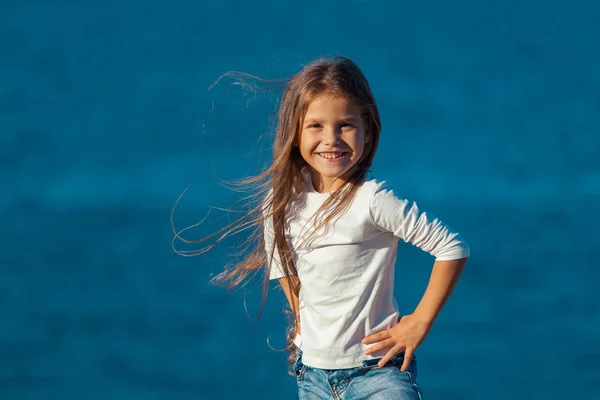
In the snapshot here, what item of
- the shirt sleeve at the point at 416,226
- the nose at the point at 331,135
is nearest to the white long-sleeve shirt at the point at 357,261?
the shirt sleeve at the point at 416,226

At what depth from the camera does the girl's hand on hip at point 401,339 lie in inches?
94.1

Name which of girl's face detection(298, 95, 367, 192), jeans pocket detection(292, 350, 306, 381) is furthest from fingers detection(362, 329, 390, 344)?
girl's face detection(298, 95, 367, 192)

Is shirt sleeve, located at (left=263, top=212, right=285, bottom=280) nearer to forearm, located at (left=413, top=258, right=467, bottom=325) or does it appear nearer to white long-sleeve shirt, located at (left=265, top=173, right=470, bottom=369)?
white long-sleeve shirt, located at (left=265, top=173, right=470, bottom=369)

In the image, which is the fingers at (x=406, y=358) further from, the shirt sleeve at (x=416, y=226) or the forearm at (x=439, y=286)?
the shirt sleeve at (x=416, y=226)

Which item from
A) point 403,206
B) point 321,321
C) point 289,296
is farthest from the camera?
point 289,296

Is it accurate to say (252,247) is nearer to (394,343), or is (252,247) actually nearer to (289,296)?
(289,296)

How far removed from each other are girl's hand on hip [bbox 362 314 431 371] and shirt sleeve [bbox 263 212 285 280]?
318 millimetres

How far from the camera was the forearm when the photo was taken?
2342 mm

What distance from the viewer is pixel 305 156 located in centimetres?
247

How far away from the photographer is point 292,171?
8.32ft


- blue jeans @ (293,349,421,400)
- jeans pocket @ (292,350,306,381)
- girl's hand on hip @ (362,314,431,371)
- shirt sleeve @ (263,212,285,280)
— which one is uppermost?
shirt sleeve @ (263,212,285,280)

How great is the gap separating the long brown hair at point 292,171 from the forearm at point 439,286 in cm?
25

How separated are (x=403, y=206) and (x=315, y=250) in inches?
10.1

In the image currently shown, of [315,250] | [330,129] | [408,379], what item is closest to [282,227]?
[315,250]
